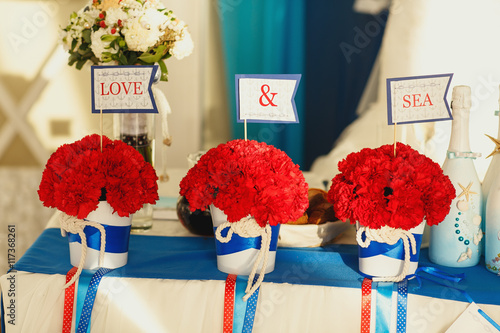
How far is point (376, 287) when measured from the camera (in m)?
0.84

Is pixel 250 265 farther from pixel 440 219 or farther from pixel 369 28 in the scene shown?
pixel 369 28

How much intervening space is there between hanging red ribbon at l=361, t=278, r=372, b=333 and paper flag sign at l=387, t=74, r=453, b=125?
26cm

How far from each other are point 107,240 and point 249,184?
0.27 metres

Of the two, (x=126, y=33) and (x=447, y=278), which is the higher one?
(x=126, y=33)

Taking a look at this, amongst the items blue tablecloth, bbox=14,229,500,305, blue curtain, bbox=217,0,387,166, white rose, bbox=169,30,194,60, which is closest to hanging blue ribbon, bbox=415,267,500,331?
blue tablecloth, bbox=14,229,500,305

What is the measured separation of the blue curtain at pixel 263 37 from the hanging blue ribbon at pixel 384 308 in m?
1.34

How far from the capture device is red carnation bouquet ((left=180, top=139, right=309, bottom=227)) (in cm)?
81

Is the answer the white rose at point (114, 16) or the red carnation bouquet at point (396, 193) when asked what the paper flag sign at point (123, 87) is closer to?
the white rose at point (114, 16)

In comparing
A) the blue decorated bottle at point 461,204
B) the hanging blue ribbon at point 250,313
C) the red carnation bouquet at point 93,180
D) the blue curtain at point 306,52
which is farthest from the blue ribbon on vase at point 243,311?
the blue curtain at point 306,52

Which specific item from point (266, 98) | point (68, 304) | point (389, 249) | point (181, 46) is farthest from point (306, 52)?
point (68, 304)

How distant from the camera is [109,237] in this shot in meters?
0.89

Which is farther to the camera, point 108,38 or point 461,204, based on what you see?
point 108,38

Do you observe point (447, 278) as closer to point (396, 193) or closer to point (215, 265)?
point (396, 193)

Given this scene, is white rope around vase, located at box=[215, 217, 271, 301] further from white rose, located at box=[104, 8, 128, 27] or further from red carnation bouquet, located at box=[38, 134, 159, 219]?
white rose, located at box=[104, 8, 128, 27]
